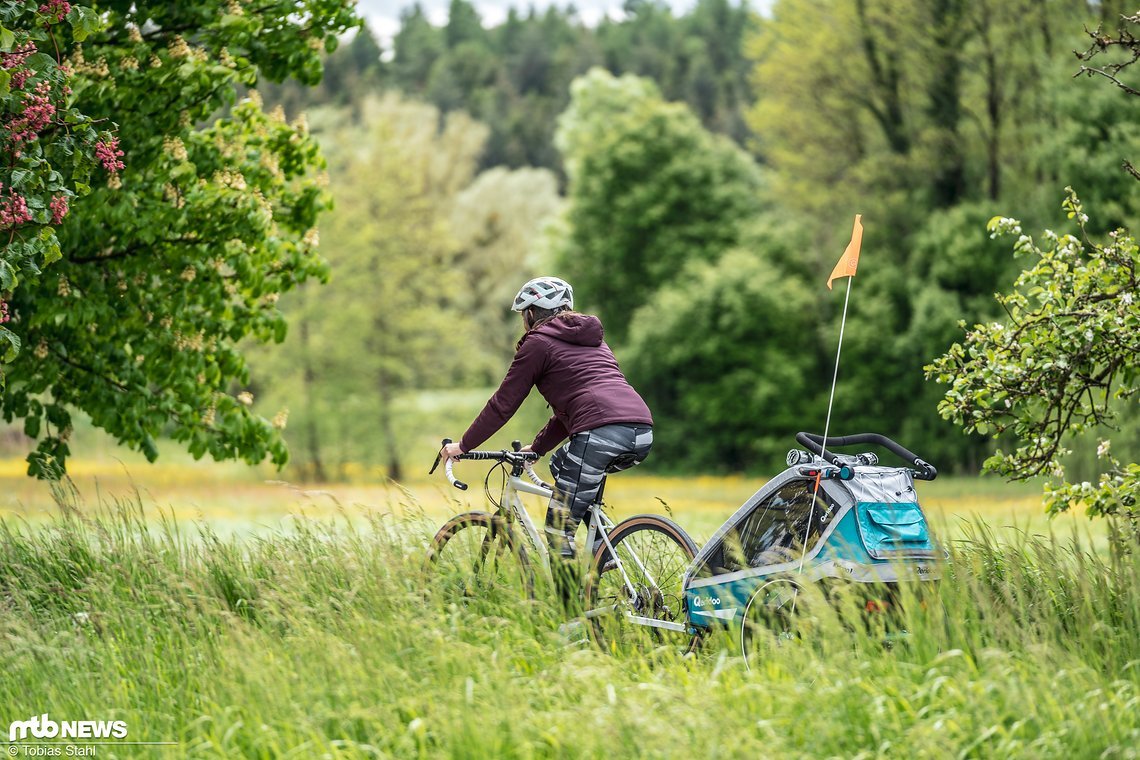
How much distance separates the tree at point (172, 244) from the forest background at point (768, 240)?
1916cm

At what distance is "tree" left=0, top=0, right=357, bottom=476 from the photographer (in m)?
8.41

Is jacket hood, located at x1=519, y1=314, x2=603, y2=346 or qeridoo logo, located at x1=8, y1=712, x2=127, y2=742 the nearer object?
qeridoo logo, located at x1=8, y1=712, x2=127, y2=742

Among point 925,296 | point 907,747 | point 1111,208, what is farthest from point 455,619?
point 925,296

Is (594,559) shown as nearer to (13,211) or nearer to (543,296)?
(543,296)

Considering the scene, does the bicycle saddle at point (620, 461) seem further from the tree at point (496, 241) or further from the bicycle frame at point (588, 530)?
the tree at point (496, 241)

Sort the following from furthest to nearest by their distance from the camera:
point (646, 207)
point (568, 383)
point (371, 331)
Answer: point (646, 207)
point (371, 331)
point (568, 383)

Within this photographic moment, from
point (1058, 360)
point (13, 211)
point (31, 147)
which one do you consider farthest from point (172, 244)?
point (1058, 360)

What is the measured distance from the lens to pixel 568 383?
21.0 feet

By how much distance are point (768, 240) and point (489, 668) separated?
31.6 metres

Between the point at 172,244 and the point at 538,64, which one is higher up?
the point at 538,64

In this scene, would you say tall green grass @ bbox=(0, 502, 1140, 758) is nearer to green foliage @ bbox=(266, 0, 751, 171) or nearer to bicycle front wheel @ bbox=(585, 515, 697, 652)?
bicycle front wheel @ bbox=(585, 515, 697, 652)

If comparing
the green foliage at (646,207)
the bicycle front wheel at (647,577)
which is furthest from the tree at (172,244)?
the green foliage at (646,207)

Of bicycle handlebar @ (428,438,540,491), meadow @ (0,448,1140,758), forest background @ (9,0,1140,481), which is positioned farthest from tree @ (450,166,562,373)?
meadow @ (0,448,1140,758)

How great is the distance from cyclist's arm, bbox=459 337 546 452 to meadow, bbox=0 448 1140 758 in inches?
29.3
